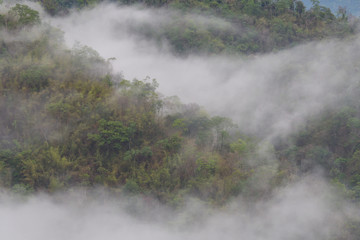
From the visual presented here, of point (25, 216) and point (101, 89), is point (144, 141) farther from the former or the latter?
point (25, 216)

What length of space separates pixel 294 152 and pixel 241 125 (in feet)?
19.5

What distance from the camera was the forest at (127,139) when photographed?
1838cm

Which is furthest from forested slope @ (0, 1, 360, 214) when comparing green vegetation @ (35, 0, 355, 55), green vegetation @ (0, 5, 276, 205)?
green vegetation @ (35, 0, 355, 55)

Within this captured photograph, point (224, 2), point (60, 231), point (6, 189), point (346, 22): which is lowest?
point (60, 231)

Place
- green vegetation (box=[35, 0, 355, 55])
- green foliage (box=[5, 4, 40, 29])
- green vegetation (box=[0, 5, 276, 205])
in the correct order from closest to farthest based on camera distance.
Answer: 1. green vegetation (box=[0, 5, 276, 205])
2. green foliage (box=[5, 4, 40, 29])
3. green vegetation (box=[35, 0, 355, 55])

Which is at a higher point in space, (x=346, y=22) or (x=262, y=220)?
(x=346, y=22)

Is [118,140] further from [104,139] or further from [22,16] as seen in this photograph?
[22,16]

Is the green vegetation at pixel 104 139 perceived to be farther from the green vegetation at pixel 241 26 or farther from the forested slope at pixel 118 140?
the green vegetation at pixel 241 26

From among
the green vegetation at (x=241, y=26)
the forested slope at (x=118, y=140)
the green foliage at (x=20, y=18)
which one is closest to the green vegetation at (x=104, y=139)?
the forested slope at (x=118, y=140)

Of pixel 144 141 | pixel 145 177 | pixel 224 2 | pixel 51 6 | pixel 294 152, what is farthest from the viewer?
pixel 224 2

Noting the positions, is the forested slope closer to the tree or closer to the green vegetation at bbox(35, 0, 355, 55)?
the tree

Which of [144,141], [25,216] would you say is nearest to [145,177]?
[144,141]

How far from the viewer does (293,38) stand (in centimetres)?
4069

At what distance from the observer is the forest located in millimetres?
18375
